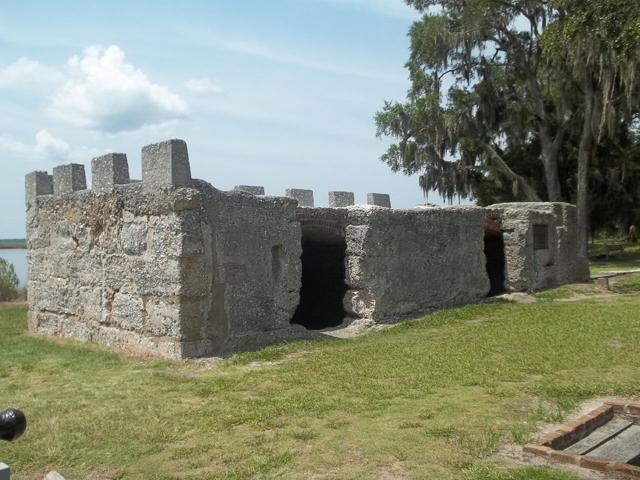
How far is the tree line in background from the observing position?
23.4m

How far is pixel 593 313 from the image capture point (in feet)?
38.0

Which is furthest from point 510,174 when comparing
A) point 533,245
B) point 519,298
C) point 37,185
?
point 37,185

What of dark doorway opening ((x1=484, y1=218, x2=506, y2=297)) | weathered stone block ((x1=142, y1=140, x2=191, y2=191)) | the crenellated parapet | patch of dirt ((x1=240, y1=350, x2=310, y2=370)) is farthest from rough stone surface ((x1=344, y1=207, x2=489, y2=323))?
weathered stone block ((x1=142, y1=140, x2=191, y2=191))

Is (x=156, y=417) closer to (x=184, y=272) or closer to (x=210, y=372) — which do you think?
(x=210, y=372)

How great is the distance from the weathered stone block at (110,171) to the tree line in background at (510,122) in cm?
1625

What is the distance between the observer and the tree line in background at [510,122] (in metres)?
23.4

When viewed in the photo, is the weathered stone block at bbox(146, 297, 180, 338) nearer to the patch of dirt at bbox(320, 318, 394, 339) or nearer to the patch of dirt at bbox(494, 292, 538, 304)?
the patch of dirt at bbox(320, 318, 394, 339)

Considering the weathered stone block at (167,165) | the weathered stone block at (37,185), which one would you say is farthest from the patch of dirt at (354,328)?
the weathered stone block at (37,185)

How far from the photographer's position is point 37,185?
37.6 feet

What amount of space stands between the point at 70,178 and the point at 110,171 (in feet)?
4.44

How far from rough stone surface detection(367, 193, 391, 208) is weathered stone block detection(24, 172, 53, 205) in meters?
5.85

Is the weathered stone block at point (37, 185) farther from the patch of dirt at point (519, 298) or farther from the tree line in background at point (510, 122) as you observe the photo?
the tree line in background at point (510, 122)

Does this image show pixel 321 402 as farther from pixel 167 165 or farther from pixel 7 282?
pixel 7 282

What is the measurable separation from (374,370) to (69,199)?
575 cm
